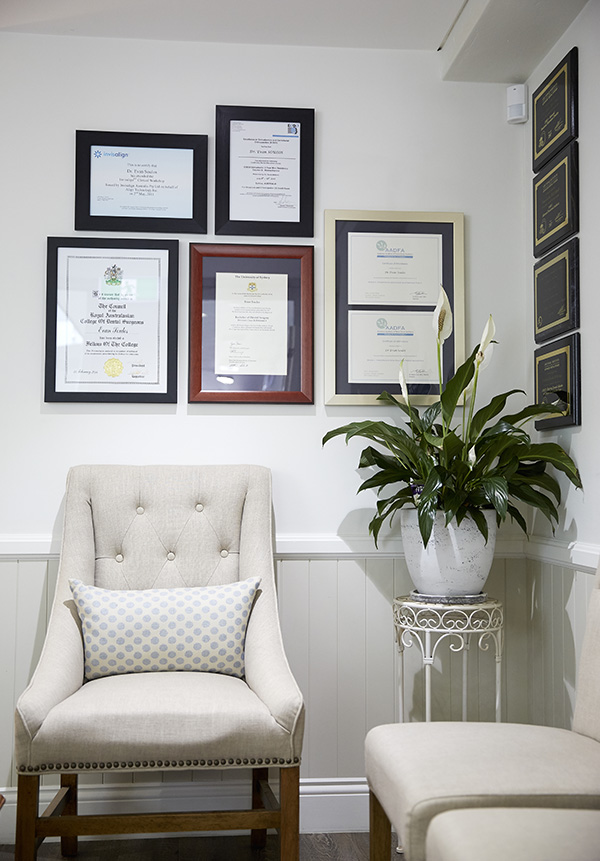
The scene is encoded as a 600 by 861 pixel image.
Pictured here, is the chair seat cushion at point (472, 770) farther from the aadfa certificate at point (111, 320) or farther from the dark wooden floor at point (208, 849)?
the aadfa certificate at point (111, 320)

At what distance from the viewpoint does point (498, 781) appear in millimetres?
1384

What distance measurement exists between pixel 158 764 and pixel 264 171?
180 cm

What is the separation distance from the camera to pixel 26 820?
5.62 ft

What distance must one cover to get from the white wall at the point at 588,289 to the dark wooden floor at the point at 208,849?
43.7 inches

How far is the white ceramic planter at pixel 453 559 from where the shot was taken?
2.14 meters

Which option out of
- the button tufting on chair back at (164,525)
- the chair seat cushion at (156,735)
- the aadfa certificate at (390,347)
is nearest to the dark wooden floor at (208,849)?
the chair seat cushion at (156,735)

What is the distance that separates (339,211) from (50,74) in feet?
3.39

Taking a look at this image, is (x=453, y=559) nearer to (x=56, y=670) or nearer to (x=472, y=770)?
(x=472, y=770)

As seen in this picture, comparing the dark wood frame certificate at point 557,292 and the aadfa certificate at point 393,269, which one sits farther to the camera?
the aadfa certificate at point 393,269

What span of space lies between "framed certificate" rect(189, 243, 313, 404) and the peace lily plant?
0.34 meters

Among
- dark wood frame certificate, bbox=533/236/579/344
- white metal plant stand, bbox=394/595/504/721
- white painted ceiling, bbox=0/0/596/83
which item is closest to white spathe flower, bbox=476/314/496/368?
dark wood frame certificate, bbox=533/236/579/344

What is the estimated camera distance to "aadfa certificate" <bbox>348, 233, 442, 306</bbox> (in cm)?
255

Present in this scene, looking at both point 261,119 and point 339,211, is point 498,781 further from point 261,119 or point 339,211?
point 261,119

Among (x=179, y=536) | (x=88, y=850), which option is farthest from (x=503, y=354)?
(x=88, y=850)
